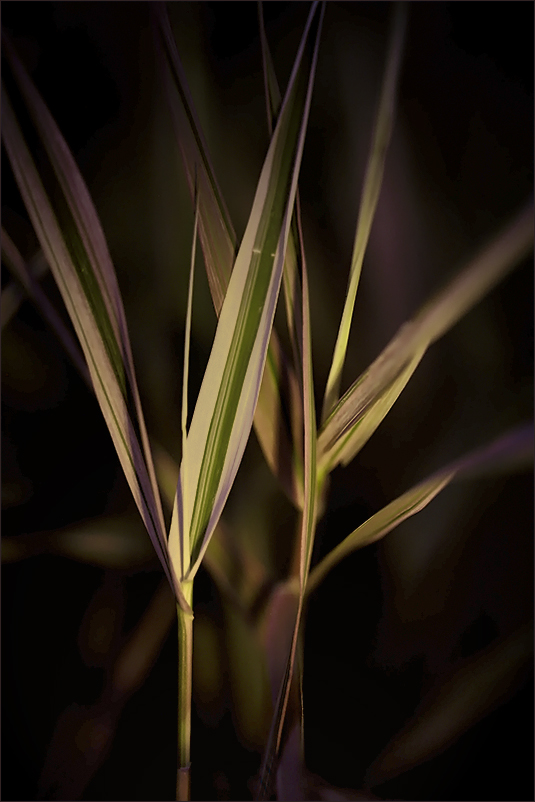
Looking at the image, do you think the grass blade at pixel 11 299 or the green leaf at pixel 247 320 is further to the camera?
the grass blade at pixel 11 299

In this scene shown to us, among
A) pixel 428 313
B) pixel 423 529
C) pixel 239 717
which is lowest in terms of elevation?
pixel 239 717

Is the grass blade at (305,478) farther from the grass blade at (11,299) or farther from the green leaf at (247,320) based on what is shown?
the grass blade at (11,299)

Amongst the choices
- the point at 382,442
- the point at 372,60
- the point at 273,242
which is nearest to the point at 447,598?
the point at 382,442

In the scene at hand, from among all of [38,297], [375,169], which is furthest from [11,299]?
[375,169]

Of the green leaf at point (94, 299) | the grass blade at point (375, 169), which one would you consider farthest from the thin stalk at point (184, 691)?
the grass blade at point (375, 169)

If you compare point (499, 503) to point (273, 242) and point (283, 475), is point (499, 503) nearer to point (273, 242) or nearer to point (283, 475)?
point (283, 475)

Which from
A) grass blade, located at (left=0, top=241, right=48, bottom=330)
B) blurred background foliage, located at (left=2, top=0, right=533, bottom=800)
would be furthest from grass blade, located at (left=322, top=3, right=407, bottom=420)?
grass blade, located at (left=0, top=241, right=48, bottom=330)
